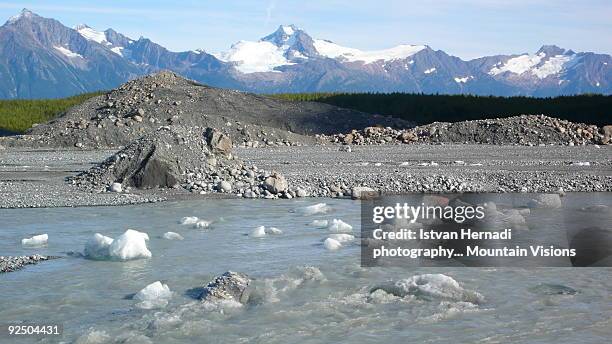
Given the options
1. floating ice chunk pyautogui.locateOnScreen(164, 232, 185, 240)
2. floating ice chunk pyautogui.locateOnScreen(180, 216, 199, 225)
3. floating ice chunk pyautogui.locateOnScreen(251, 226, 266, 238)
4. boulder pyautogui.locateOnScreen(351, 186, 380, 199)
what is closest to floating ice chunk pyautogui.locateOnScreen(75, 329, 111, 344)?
floating ice chunk pyautogui.locateOnScreen(164, 232, 185, 240)

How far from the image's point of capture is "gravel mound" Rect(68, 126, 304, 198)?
26.2 metres

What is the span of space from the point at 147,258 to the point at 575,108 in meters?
55.1

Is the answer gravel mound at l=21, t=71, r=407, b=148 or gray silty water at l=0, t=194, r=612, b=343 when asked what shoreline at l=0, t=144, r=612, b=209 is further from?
gray silty water at l=0, t=194, r=612, b=343

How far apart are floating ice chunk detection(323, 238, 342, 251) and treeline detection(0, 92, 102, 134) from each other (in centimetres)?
5277

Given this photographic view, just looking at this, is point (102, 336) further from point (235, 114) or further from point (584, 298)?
point (235, 114)

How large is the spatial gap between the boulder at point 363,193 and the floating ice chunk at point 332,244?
757 centimetres

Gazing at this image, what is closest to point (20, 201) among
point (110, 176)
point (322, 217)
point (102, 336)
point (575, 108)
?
point (110, 176)

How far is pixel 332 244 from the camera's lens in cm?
1653

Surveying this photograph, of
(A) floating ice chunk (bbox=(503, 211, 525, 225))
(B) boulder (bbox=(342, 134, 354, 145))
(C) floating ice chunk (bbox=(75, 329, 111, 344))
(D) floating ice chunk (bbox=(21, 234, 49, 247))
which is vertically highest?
(B) boulder (bbox=(342, 134, 354, 145))

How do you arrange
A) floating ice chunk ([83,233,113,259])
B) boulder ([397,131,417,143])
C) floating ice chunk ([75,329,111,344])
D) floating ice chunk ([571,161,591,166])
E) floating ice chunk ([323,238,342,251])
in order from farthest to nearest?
1. boulder ([397,131,417,143])
2. floating ice chunk ([571,161,591,166])
3. floating ice chunk ([323,238,342,251])
4. floating ice chunk ([83,233,113,259])
5. floating ice chunk ([75,329,111,344])

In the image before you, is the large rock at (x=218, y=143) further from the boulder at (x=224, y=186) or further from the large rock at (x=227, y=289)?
the large rock at (x=227, y=289)

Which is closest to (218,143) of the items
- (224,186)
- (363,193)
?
(224,186)

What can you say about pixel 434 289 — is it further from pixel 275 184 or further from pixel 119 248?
pixel 275 184

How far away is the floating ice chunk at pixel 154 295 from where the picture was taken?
40.6 feet
